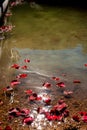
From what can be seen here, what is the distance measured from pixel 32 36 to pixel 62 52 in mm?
1887

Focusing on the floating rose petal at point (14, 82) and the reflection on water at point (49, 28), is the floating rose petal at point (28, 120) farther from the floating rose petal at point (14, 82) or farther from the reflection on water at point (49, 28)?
the reflection on water at point (49, 28)

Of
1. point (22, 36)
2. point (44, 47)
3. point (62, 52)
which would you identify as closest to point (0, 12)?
point (22, 36)

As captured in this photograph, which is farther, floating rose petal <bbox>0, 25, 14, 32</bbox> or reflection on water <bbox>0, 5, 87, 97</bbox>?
floating rose petal <bbox>0, 25, 14, 32</bbox>

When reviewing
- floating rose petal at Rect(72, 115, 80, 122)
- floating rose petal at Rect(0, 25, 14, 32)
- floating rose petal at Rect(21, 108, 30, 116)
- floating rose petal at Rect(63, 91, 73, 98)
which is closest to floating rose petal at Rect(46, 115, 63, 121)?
floating rose petal at Rect(72, 115, 80, 122)

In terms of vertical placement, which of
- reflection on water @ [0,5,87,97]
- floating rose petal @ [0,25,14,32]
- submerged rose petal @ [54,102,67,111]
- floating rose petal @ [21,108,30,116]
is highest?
submerged rose petal @ [54,102,67,111]

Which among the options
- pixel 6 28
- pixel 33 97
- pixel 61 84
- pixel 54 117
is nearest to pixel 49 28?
pixel 6 28

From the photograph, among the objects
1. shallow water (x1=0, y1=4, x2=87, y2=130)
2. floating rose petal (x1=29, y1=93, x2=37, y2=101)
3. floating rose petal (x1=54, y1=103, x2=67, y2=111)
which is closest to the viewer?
floating rose petal (x1=54, y1=103, x2=67, y2=111)

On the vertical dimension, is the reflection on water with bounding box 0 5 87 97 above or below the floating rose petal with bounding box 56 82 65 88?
below

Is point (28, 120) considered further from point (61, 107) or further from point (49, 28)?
point (49, 28)

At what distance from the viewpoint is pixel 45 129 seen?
14.5 feet

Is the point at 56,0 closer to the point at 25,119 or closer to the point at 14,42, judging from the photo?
the point at 14,42

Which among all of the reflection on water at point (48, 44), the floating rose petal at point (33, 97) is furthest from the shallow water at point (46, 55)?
the floating rose petal at point (33, 97)

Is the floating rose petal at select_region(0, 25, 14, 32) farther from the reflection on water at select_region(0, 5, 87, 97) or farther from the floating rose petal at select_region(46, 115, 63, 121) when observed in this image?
the floating rose petal at select_region(46, 115, 63, 121)

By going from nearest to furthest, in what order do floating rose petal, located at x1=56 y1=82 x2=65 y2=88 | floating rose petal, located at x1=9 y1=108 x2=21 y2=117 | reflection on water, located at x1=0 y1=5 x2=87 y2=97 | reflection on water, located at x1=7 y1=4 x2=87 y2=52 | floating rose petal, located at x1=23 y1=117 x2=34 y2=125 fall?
floating rose petal, located at x1=23 y1=117 x2=34 y2=125 < floating rose petal, located at x1=9 y1=108 x2=21 y2=117 < floating rose petal, located at x1=56 y1=82 x2=65 y2=88 < reflection on water, located at x1=0 y1=5 x2=87 y2=97 < reflection on water, located at x1=7 y1=4 x2=87 y2=52
